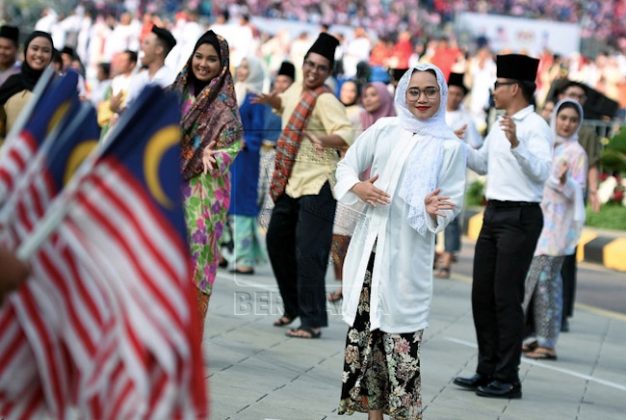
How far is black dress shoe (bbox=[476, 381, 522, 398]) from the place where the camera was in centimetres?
849

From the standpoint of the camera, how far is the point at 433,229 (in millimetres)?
6898

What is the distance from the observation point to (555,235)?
10211mm

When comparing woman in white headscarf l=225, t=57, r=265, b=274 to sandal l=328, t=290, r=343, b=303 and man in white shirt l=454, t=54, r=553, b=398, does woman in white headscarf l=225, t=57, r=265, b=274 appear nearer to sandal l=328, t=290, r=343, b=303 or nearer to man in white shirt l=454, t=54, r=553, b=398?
sandal l=328, t=290, r=343, b=303

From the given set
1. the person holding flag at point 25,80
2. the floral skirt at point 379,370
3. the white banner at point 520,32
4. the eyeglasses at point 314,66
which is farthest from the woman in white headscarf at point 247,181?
the white banner at point 520,32

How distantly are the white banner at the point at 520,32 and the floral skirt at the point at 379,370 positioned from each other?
126ft

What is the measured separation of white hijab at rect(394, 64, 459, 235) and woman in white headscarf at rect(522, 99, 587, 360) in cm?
322

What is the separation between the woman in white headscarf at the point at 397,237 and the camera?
689 centimetres

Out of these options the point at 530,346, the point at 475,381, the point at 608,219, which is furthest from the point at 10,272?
the point at 608,219

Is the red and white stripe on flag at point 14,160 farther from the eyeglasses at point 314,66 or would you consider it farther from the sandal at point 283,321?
the sandal at point 283,321

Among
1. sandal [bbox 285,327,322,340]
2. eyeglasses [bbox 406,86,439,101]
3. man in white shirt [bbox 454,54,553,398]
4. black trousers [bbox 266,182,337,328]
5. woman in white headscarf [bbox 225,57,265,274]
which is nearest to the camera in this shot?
eyeglasses [bbox 406,86,439,101]

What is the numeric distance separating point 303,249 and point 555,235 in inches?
68.3

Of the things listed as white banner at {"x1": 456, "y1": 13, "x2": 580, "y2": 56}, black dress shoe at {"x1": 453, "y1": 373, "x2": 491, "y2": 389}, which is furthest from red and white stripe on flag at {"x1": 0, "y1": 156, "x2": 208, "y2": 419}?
white banner at {"x1": 456, "y1": 13, "x2": 580, "y2": 56}

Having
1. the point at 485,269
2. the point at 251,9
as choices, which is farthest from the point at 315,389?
the point at 251,9

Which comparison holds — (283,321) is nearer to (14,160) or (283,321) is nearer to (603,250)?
(14,160)
